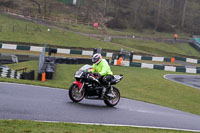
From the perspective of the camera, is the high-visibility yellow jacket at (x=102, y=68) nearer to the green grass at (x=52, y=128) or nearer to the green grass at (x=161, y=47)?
the green grass at (x=52, y=128)

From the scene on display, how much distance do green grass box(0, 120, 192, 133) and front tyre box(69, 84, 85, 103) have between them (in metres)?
2.68

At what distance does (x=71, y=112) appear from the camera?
9.80 meters

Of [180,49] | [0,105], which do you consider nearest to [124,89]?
→ [0,105]

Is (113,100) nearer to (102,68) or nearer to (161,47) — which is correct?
(102,68)

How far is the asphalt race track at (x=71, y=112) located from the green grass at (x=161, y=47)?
47363 millimetres

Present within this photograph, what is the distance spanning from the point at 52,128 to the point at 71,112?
84.6 inches

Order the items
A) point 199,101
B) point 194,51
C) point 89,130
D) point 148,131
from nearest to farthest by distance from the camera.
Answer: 1. point 89,130
2. point 148,131
3. point 199,101
4. point 194,51

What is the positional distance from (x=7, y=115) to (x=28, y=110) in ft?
2.98

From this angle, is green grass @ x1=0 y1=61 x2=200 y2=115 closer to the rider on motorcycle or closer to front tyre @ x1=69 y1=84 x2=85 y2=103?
the rider on motorcycle

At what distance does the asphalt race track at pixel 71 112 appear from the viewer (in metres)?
9.07

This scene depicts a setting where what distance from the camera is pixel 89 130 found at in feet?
26.3

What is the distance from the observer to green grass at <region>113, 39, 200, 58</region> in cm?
5939

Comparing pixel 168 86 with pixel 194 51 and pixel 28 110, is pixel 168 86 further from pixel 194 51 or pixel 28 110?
pixel 194 51

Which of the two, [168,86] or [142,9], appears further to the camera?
[142,9]
